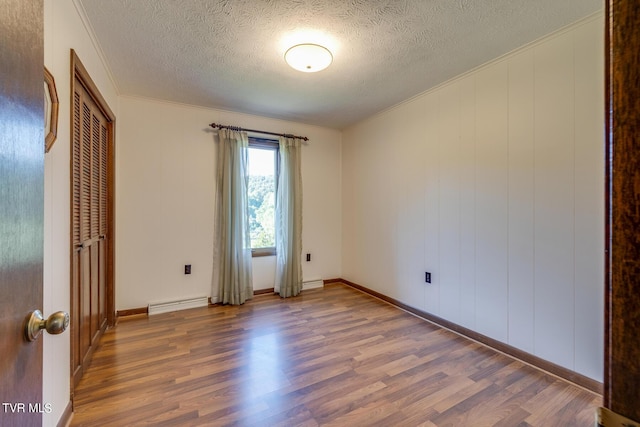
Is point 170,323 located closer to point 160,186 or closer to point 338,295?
point 160,186

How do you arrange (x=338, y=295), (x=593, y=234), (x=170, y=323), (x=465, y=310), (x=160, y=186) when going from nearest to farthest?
1. (x=593, y=234)
2. (x=465, y=310)
3. (x=170, y=323)
4. (x=160, y=186)
5. (x=338, y=295)

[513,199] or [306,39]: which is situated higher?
[306,39]

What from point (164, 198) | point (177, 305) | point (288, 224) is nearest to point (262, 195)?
point (288, 224)

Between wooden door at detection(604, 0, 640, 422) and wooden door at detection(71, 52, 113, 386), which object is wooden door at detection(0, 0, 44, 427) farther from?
wooden door at detection(71, 52, 113, 386)

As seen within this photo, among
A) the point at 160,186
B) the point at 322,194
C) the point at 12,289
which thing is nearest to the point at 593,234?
the point at 12,289

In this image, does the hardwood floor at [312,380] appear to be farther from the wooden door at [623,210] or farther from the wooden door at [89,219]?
the wooden door at [623,210]

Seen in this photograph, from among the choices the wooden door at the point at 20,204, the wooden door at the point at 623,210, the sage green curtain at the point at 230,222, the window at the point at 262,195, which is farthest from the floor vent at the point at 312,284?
the wooden door at the point at 623,210

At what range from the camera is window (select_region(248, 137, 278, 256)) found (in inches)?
143

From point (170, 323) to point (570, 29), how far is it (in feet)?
13.2

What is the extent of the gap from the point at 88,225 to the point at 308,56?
80.9 inches

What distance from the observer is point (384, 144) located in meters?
3.44

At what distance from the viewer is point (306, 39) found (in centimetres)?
199

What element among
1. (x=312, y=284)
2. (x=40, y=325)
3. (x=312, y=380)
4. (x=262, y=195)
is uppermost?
(x=262, y=195)

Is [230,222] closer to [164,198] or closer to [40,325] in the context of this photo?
[164,198]
